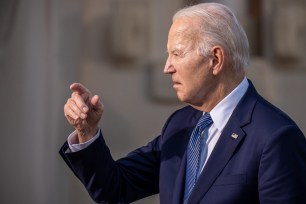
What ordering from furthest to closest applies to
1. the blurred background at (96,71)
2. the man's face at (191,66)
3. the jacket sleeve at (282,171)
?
the blurred background at (96,71)
the man's face at (191,66)
the jacket sleeve at (282,171)

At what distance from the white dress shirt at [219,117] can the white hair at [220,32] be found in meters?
0.09

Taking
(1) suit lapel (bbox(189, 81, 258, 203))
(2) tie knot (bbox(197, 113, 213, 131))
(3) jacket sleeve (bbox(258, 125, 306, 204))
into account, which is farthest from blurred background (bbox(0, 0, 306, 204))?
(3) jacket sleeve (bbox(258, 125, 306, 204))

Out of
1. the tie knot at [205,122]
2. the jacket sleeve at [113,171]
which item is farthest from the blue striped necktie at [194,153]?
the jacket sleeve at [113,171]

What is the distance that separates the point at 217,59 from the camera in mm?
2260

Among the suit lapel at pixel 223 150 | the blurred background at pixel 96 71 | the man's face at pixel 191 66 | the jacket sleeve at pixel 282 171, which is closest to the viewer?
the jacket sleeve at pixel 282 171

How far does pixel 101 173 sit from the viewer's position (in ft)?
7.68

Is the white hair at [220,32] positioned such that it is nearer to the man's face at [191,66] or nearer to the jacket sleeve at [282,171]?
the man's face at [191,66]

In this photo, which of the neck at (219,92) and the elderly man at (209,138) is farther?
the neck at (219,92)

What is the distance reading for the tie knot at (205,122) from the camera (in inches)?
91.5

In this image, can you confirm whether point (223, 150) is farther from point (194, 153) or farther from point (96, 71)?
point (96, 71)

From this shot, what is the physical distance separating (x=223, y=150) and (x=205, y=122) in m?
0.19

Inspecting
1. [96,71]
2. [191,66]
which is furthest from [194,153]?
[96,71]

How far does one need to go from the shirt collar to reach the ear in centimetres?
9

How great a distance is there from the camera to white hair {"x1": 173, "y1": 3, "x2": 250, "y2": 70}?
2.23 meters
